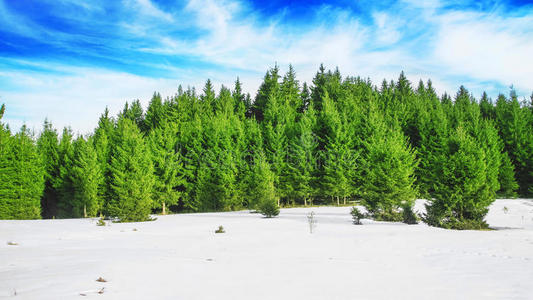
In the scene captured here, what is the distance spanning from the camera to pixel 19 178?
3250cm

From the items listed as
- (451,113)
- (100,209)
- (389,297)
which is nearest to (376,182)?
(389,297)

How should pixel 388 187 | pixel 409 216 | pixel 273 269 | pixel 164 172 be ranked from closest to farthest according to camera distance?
pixel 273 269 < pixel 409 216 < pixel 388 187 < pixel 164 172

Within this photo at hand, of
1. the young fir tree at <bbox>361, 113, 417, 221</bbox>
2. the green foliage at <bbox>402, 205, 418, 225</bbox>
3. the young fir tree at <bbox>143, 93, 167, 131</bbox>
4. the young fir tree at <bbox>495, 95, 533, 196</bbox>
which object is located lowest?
the green foliage at <bbox>402, 205, 418, 225</bbox>

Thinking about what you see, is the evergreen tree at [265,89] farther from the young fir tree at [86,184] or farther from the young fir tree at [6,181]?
the young fir tree at [6,181]

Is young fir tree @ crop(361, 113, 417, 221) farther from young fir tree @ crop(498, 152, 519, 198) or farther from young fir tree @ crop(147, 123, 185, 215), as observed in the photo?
young fir tree @ crop(498, 152, 519, 198)

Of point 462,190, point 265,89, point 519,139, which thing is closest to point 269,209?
point 462,190

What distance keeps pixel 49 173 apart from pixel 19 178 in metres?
8.25

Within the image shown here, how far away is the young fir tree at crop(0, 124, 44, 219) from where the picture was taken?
31.0 metres

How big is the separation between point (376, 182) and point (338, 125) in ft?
60.0

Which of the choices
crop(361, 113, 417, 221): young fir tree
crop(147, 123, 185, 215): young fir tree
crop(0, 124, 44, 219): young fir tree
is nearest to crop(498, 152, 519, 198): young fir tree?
crop(361, 113, 417, 221): young fir tree

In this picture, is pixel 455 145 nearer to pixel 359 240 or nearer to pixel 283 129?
pixel 359 240

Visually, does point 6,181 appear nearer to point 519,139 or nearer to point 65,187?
point 65,187

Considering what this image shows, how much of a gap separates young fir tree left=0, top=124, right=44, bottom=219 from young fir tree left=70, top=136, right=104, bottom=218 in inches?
143

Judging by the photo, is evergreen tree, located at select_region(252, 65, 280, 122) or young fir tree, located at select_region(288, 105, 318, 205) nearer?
young fir tree, located at select_region(288, 105, 318, 205)
